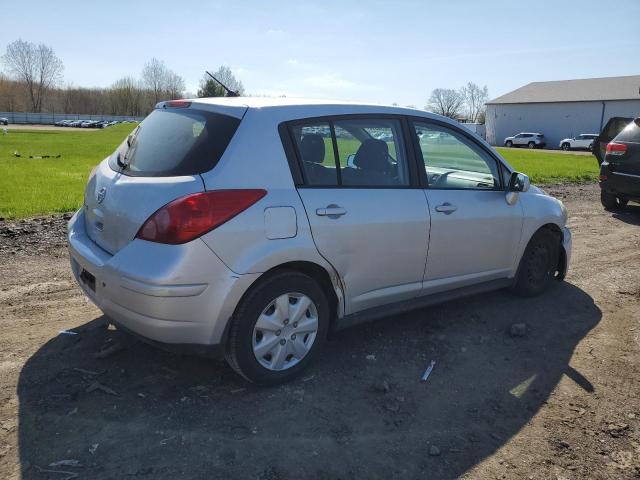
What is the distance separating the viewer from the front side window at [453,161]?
13.4 ft

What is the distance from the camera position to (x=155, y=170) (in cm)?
324

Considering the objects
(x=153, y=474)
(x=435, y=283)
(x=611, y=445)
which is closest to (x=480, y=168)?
(x=435, y=283)

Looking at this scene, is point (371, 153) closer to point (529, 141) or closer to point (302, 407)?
point (302, 407)

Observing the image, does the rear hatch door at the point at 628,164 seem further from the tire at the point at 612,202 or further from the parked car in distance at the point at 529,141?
the parked car in distance at the point at 529,141

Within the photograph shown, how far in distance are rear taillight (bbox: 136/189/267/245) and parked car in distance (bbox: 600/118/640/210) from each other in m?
8.59

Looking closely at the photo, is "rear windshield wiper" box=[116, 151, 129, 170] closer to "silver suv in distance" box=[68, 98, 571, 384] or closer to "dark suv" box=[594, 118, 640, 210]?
"silver suv in distance" box=[68, 98, 571, 384]

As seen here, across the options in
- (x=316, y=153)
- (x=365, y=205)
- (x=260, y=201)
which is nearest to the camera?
(x=260, y=201)

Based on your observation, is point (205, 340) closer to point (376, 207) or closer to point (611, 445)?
point (376, 207)

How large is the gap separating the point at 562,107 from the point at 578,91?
3337 millimetres

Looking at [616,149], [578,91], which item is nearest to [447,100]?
[578,91]

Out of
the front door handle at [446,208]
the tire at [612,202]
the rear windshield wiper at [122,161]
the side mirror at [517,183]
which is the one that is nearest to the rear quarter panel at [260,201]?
the rear windshield wiper at [122,161]

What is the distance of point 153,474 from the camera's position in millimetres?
2562

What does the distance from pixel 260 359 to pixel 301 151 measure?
1.34 meters

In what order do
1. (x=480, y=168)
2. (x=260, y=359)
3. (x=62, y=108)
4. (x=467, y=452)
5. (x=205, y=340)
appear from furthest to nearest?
(x=62, y=108) < (x=480, y=168) < (x=260, y=359) < (x=205, y=340) < (x=467, y=452)
